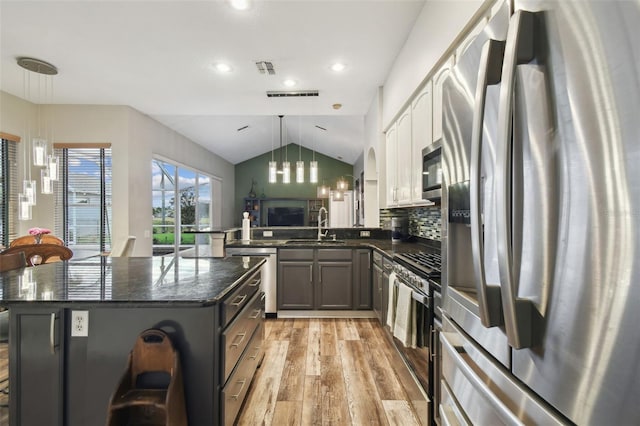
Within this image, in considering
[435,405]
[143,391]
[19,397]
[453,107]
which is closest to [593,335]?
[453,107]

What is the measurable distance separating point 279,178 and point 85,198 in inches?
274

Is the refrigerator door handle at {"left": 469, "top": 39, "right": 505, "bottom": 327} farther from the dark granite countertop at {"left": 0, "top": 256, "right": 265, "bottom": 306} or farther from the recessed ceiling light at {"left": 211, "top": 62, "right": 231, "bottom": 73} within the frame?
the recessed ceiling light at {"left": 211, "top": 62, "right": 231, "bottom": 73}

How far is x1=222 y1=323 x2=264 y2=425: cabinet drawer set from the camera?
1.62m

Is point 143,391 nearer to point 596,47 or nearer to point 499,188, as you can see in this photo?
point 499,188

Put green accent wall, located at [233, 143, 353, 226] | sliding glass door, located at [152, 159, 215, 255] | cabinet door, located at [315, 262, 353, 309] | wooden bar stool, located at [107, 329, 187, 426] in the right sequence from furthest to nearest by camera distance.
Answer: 1. green accent wall, located at [233, 143, 353, 226]
2. sliding glass door, located at [152, 159, 215, 255]
3. cabinet door, located at [315, 262, 353, 309]
4. wooden bar stool, located at [107, 329, 187, 426]

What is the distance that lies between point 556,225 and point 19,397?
217 centimetres

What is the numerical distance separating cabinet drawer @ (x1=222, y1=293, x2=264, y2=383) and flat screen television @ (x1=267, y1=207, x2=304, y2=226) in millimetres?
8634

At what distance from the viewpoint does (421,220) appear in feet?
11.8

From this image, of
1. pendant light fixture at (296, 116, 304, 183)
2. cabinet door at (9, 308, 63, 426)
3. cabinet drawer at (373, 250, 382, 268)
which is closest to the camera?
cabinet door at (9, 308, 63, 426)

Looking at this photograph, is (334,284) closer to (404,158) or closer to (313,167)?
(313,167)

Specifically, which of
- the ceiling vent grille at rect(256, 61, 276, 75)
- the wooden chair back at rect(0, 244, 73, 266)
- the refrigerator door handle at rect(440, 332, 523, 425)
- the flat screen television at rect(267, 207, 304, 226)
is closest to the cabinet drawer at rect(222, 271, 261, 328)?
the refrigerator door handle at rect(440, 332, 523, 425)

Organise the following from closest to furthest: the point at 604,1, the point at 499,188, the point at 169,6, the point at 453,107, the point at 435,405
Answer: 1. the point at 604,1
2. the point at 499,188
3. the point at 453,107
4. the point at 435,405
5. the point at 169,6

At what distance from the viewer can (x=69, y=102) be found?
452cm

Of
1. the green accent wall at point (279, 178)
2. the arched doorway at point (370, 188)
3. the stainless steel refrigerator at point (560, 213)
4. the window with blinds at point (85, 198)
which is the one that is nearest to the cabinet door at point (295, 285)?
the arched doorway at point (370, 188)
